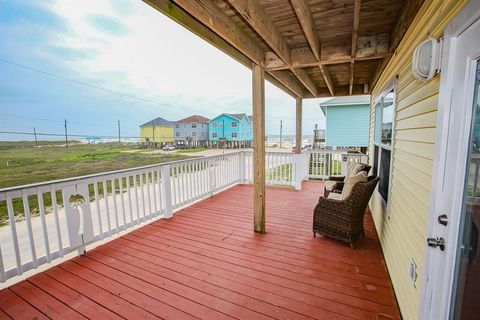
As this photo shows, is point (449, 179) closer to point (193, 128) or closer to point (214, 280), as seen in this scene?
point (214, 280)

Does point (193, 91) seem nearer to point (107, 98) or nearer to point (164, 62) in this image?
point (164, 62)

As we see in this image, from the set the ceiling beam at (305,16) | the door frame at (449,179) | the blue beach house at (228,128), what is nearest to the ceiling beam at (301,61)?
the ceiling beam at (305,16)

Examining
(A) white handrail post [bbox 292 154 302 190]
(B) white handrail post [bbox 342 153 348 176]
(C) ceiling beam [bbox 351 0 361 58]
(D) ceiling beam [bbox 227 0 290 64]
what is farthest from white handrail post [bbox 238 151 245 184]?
(C) ceiling beam [bbox 351 0 361 58]

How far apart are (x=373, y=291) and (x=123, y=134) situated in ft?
33.5

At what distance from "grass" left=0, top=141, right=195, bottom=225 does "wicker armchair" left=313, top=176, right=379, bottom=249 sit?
3.50 metres

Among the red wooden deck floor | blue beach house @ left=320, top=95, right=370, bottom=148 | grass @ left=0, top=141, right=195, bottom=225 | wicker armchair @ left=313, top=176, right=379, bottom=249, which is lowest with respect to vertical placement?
the red wooden deck floor

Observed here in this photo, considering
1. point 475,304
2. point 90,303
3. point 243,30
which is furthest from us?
point 243,30

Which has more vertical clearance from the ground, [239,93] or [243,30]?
[239,93]

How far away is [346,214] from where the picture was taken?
282 centimetres

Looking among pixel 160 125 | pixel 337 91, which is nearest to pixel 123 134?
pixel 160 125

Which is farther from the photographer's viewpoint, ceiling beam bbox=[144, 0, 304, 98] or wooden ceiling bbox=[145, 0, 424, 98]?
wooden ceiling bbox=[145, 0, 424, 98]

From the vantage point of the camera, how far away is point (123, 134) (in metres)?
9.58

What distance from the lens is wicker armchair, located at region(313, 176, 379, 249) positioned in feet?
9.11

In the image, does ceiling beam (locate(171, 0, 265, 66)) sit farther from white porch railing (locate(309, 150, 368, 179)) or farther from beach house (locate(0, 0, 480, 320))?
white porch railing (locate(309, 150, 368, 179))
